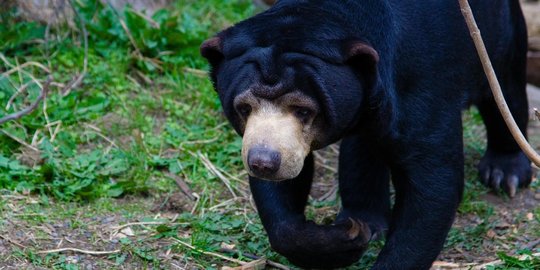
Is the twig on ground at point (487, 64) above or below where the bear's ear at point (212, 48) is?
above

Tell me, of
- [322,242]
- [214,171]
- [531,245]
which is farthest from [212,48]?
[531,245]

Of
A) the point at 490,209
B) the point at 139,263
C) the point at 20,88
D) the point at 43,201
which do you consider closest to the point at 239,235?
the point at 139,263

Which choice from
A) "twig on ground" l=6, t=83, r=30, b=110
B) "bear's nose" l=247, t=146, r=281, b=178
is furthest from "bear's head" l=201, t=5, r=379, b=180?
"twig on ground" l=6, t=83, r=30, b=110

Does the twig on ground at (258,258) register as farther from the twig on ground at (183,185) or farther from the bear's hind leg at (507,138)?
the bear's hind leg at (507,138)

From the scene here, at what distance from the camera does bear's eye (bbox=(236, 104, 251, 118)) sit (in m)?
4.60

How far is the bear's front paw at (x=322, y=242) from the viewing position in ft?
16.3

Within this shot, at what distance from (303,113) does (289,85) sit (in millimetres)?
155

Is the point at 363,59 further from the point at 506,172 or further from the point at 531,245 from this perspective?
the point at 506,172

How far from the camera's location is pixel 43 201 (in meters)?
5.93

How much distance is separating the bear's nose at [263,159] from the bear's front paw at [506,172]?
2635 mm

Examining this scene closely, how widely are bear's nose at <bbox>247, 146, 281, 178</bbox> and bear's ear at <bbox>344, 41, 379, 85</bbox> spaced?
0.57m

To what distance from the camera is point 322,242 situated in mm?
4941

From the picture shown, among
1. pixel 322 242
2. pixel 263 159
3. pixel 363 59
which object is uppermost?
pixel 363 59

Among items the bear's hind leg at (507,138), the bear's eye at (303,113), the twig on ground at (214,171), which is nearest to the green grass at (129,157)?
the twig on ground at (214,171)
